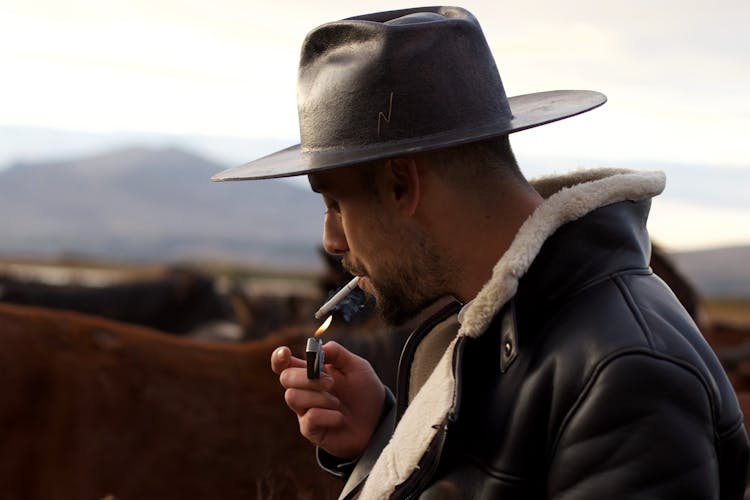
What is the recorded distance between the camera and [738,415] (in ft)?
5.18

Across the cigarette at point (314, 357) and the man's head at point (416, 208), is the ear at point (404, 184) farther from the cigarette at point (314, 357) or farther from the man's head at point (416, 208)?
the cigarette at point (314, 357)

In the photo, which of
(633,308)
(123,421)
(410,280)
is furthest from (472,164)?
(123,421)

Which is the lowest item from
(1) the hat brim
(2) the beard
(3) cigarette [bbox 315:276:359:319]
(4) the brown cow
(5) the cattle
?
(5) the cattle

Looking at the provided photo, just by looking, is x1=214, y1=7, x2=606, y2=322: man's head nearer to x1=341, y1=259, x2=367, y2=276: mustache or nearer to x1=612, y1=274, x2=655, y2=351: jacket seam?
x1=341, y1=259, x2=367, y2=276: mustache

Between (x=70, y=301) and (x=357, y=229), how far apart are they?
10.8 metres

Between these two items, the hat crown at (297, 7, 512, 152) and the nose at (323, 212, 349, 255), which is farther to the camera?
the nose at (323, 212, 349, 255)

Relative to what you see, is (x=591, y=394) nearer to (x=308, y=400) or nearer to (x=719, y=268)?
(x=308, y=400)

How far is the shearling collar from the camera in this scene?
5.19 ft

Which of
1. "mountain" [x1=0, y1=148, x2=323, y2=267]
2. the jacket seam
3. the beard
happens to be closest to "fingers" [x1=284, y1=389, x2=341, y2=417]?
the beard

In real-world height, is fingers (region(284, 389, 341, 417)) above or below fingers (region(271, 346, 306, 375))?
below

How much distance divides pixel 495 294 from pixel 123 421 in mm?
3168

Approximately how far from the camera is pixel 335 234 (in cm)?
184

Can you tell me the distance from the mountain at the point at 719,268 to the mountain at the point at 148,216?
50.2m

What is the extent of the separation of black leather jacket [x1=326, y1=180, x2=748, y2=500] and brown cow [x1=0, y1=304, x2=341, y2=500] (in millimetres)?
2614
